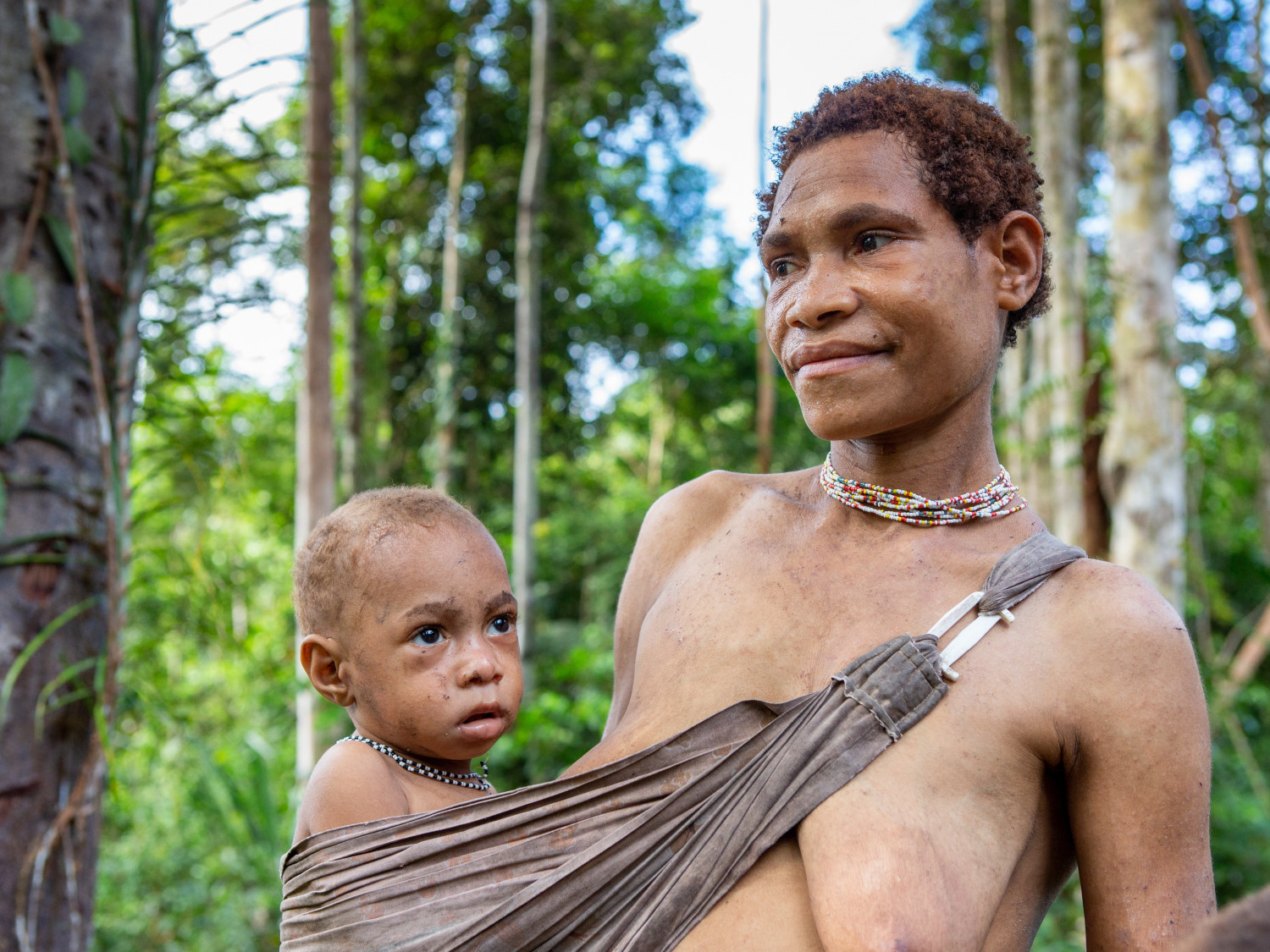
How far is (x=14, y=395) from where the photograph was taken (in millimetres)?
2150

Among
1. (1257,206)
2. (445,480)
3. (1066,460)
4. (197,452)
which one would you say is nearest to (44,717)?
(197,452)

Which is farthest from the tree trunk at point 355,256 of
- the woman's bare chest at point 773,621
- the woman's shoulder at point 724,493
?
the woman's bare chest at point 773,621

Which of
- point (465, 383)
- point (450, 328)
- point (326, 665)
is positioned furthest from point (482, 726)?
point (465, 383)

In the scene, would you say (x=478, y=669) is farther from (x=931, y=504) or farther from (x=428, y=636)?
(x=931, y=504)

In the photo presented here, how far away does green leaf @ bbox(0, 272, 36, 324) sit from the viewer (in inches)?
85.6

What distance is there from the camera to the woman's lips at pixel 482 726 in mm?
1680

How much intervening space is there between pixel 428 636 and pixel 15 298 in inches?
47.7

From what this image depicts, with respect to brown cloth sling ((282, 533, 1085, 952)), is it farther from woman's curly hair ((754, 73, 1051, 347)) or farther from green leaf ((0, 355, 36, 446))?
green leaf ((0, 355, 36, 446))

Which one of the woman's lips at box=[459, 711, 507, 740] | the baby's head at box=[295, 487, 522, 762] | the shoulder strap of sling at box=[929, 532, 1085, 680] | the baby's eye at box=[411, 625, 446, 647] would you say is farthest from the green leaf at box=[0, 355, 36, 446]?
the shoulder strap of sling at box=[929, 532, 1085, 680]

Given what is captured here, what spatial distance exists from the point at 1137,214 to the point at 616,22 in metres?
8.65

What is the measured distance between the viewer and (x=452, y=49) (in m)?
12.7

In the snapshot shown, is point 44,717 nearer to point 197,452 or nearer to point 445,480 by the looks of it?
point 197,452

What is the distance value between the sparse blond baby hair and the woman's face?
642 mm

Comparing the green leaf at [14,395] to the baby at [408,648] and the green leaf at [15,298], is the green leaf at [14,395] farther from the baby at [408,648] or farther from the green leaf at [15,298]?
the baby at [408,648]
